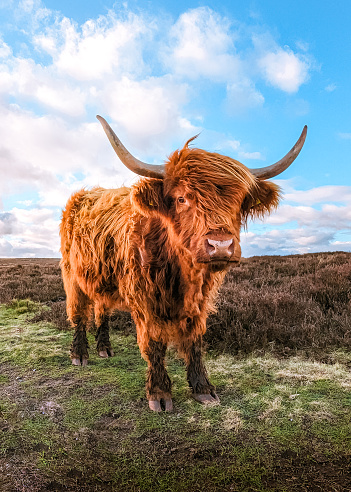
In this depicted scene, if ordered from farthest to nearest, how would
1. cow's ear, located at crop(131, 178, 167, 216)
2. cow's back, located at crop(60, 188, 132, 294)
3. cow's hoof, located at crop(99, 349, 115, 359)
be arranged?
cow's hoof, located at crop(99, 349, 115, 359) → cow's back, located at crop(60, 188, 132, 294) → cow's ear, located at crop(131, 178, 167, 216)

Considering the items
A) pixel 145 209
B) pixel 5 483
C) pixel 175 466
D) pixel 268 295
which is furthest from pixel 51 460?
pixel 268 295

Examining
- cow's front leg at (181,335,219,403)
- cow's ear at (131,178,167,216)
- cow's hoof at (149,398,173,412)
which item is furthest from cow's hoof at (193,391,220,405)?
cow's ear at (131,178,167,216)

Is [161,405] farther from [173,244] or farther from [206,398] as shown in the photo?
[173,244]

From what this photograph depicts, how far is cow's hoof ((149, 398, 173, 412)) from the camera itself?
3070 mm

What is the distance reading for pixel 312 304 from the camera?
5.89 metres

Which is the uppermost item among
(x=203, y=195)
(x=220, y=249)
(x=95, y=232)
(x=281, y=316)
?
(x=203, y=195)

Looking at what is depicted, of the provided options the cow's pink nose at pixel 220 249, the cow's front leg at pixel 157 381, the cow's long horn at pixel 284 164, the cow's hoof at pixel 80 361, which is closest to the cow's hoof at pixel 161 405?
the cow's front leg at pixel 157 381

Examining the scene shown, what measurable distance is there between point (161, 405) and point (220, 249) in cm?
177

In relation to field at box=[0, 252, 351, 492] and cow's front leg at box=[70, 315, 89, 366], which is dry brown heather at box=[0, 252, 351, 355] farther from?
cow's front leg at box=[70, 315, 89, 366]

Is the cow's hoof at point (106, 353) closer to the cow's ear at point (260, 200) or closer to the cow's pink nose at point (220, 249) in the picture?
the cow's ear at point (260, 200)

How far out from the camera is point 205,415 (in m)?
2.94

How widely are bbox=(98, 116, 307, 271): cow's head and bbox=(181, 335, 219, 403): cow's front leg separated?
129 centimetres

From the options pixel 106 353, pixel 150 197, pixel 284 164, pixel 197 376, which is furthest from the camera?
pixel 106 353

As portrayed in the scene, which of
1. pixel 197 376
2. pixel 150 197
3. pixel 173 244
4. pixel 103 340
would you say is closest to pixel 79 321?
pixel 103 340
